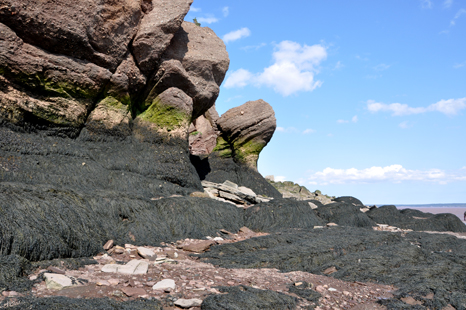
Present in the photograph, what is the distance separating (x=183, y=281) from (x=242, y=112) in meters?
15.8

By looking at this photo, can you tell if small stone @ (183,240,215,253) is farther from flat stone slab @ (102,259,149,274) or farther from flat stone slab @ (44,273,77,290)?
flat stone slab @ (44,273,77,290)

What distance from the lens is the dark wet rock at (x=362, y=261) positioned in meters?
5.43

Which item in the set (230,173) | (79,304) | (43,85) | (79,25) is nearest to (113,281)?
(79,304)

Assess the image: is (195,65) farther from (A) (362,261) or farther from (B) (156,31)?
(A) (362,261)

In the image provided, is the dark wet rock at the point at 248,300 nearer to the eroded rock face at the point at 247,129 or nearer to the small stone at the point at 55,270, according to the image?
the small stone at the point at 55,270

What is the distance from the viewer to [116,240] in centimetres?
689

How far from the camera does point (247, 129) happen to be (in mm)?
20031

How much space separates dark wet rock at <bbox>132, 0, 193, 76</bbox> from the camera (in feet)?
41.3

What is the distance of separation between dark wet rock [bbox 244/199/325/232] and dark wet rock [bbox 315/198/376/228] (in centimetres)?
158

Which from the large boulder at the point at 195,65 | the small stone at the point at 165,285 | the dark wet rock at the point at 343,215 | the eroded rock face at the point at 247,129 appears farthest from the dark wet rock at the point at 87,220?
the eroded rock face at the point at 247,129

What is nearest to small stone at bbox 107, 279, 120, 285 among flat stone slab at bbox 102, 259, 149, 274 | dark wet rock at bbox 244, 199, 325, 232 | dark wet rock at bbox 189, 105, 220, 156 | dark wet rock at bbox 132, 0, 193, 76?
flat stone slab at bbox 102, 259, 149, 274

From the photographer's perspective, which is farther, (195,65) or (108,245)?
(195,65)

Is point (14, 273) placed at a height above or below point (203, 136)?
below

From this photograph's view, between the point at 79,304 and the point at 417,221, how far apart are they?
589 inches
